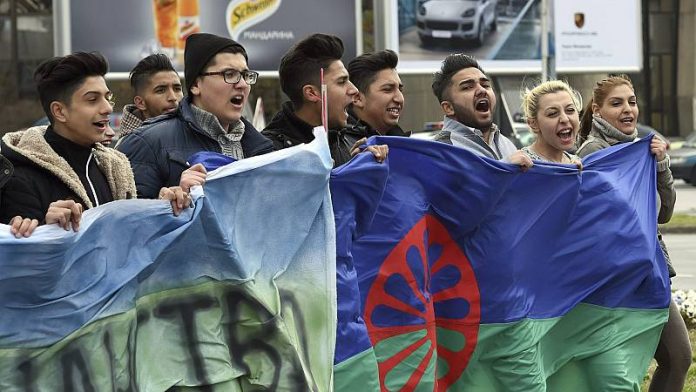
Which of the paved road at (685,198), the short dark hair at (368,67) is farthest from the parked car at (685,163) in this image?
the short dark hair at (368,67)

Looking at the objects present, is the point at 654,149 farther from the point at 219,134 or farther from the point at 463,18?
the point at 463,18

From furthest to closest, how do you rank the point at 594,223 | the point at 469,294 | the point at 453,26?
the point at 453,26 → the point at 594,223 → the point at 469,294

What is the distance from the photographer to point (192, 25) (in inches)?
829

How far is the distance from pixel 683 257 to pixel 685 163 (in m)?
12.6

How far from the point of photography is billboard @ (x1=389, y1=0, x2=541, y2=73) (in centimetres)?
2416

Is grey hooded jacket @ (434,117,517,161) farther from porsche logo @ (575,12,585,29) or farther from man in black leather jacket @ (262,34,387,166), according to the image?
porsche logo @ (575,12,585,29)

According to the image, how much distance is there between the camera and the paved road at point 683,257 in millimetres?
14142

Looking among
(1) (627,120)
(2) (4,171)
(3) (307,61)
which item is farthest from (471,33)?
(2) (4,171)

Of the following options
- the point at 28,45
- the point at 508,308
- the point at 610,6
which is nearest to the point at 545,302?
the point at 508,308

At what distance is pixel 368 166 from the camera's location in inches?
218

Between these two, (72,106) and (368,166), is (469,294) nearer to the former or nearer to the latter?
(368,166)

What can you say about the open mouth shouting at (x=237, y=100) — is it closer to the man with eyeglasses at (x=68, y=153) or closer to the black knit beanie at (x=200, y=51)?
the black knit beanie at (x=200, y=51)

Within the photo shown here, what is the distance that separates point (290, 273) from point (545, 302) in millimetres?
1680

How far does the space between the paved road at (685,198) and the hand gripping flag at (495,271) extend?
1672 centimetres
